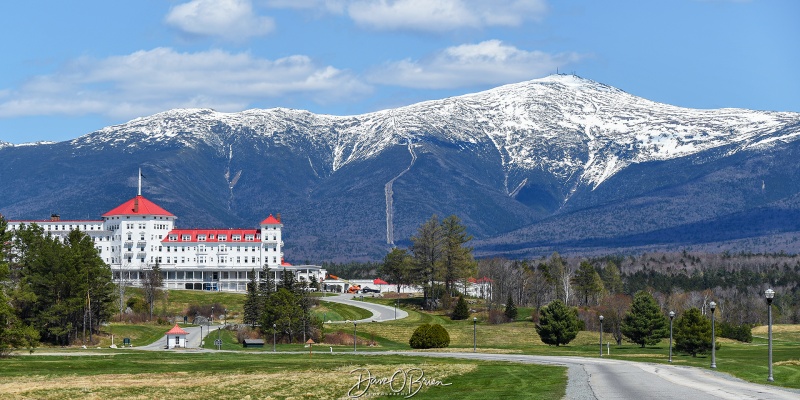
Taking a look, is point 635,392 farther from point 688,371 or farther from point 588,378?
point 688,371

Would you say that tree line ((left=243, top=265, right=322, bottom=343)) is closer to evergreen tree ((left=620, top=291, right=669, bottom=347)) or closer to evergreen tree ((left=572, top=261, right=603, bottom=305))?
evergreen tree ((left=620, top=291, right=669, bottom=347))

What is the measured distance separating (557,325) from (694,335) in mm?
22334

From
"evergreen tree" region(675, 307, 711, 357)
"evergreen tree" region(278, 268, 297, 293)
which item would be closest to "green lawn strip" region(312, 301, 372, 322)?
"evergreen tree" region(278, 268, 297, 293)

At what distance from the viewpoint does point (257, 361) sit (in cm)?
8450

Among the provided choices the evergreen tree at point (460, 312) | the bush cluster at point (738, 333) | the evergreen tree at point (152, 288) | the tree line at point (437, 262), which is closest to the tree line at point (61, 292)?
the evergreen tree at point (152, 288)

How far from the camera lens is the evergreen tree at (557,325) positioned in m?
123

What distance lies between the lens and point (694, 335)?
10288cm

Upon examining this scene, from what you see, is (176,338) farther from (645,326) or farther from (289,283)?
(645,326)

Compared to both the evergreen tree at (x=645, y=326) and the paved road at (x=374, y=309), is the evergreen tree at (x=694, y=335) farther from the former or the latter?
the paved road at (x=374, y=309)

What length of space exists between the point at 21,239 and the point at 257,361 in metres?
69.8

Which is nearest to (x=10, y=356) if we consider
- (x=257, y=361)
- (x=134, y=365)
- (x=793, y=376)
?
(x=134, y=365)

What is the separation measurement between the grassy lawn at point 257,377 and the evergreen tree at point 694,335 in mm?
30341
